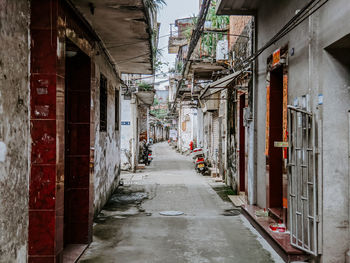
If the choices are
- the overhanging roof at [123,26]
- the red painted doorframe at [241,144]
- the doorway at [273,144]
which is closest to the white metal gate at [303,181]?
the doorway at [273,144]

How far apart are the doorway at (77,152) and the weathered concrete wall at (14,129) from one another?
2.03 m

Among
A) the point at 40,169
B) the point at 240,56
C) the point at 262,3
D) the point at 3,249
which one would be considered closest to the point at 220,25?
the point at 240,56

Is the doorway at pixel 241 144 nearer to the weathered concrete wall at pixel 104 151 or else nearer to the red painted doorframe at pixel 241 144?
the red painted doorframe at pixel 241 144

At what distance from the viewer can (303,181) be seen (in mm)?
5000

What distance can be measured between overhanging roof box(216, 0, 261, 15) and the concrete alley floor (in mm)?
4620

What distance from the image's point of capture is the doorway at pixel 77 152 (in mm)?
5730

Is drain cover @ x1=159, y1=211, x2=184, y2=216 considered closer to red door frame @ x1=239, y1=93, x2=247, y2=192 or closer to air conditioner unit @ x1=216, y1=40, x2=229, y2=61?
red door frame @ x1=239, y1=93, x2=247, y2=192

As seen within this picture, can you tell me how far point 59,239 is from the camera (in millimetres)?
4098

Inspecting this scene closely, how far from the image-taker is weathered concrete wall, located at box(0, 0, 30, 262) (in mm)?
3127

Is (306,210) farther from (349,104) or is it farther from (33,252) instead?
(33,252)

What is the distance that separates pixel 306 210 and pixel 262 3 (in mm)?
4663

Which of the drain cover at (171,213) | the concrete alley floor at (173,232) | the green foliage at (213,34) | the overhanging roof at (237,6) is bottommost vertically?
the concrete alley floor at (173,232)

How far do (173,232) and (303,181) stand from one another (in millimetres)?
2687

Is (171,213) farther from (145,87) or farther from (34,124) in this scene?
(145,87)
